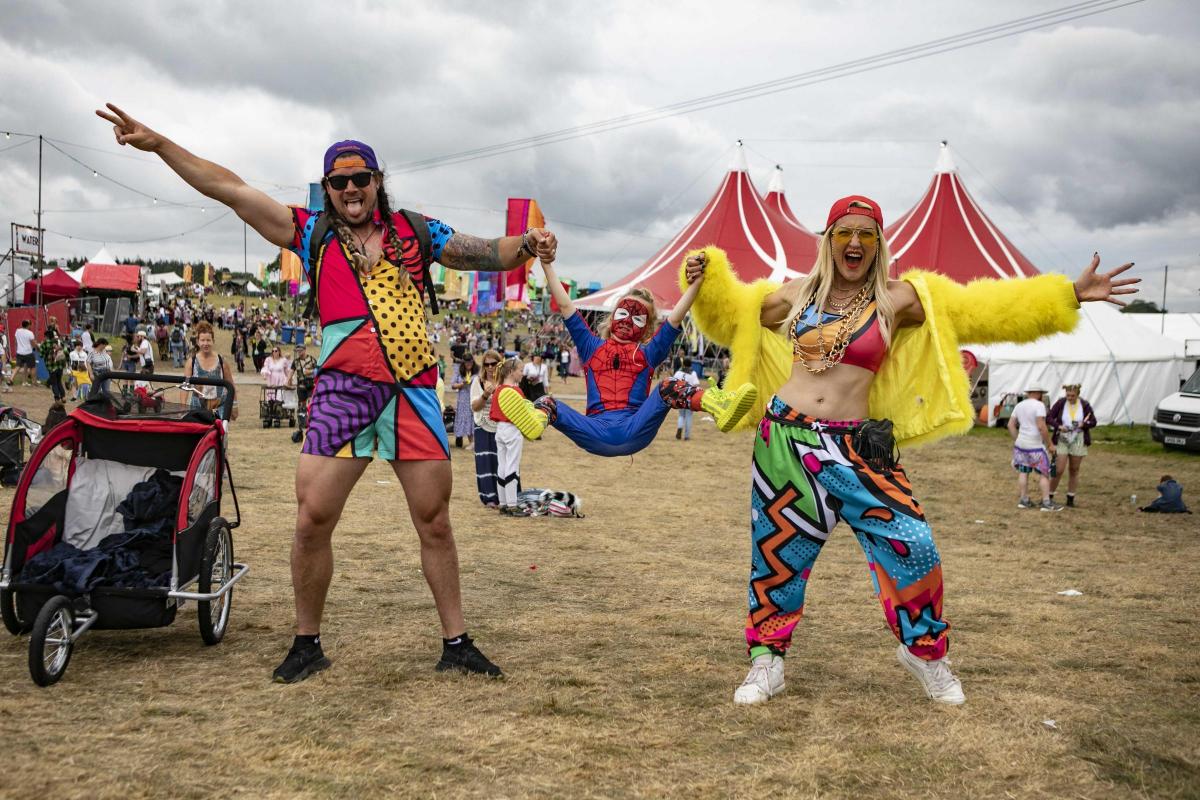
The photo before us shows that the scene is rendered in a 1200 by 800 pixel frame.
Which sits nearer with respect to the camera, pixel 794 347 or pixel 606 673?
pixel 794 347

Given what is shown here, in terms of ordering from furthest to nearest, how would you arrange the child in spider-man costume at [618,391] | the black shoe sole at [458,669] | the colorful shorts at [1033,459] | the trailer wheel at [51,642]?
the colorful shorts at [1033,459] < the child in spider-man costume at [618,391] < the black shoe sole at [458,669] < the trailer wheel at [51,642]

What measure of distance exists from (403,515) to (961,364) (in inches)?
249

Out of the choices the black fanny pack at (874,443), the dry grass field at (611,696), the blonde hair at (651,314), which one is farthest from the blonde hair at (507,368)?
the black fanny pack at (874,443)

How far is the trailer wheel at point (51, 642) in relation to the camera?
3.76 meters

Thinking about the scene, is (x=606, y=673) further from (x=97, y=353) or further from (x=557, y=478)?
(x=97, y=353)

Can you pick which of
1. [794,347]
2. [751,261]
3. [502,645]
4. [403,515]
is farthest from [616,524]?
[751,261]

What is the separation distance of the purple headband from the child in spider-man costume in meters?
1.01

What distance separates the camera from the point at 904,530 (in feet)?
12.4

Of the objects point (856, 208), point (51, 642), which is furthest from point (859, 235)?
point (51, 642)

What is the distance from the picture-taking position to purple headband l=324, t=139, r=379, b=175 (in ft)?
13.3

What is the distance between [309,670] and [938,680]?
276 cm

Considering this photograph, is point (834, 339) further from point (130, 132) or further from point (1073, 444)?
point (1073, 444)

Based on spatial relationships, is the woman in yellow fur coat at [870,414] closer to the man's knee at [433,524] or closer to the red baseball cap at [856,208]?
the red baseball cap at [856,208]

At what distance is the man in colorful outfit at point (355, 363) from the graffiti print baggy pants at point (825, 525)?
1320mm
